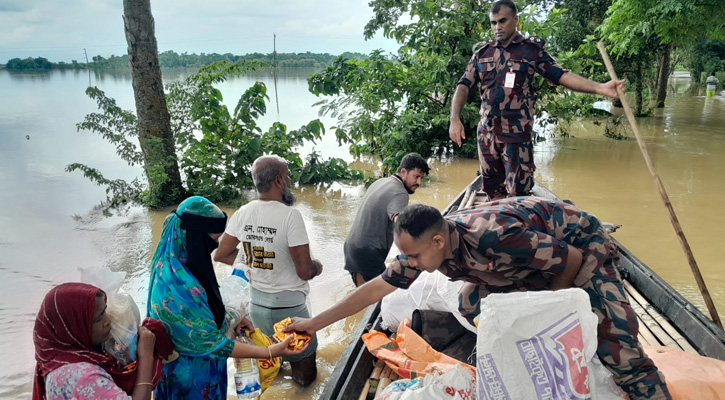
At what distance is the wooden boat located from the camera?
7.11ft

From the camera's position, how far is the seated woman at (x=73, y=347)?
4.82 feet

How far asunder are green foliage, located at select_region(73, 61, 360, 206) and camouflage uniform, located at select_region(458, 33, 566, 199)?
402 centimetres

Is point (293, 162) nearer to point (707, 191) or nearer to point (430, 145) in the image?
point (430, 145)

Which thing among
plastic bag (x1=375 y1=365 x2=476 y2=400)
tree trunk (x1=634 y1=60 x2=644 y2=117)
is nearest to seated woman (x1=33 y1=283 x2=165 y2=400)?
plastic bag (x1=375 y1=365 x2=476 y2=400)

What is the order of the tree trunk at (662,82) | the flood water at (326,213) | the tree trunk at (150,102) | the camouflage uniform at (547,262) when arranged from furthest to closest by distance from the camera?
the tree trunk at (662,82)
the tree trunk at (150,102)
the flood water at (326,213)
the camouflage uniform at (547,262)

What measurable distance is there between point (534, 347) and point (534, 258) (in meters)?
0.37

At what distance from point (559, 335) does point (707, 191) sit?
7.44 metres

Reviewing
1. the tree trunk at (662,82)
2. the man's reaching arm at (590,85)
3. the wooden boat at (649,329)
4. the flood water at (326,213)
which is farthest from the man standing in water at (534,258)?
the tree trunk at (662,82)

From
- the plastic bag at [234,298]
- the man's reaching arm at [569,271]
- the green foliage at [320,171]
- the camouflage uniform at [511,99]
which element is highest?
the camouflage uniform at [511,99]

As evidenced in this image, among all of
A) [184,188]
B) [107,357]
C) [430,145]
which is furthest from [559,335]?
[430,145]

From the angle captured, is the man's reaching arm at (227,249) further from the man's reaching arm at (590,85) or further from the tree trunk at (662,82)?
the tree trunk at (662,82)

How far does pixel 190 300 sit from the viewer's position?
1828mm

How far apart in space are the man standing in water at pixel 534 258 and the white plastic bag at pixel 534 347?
0.88 ft

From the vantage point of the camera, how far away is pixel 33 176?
9625 mm
